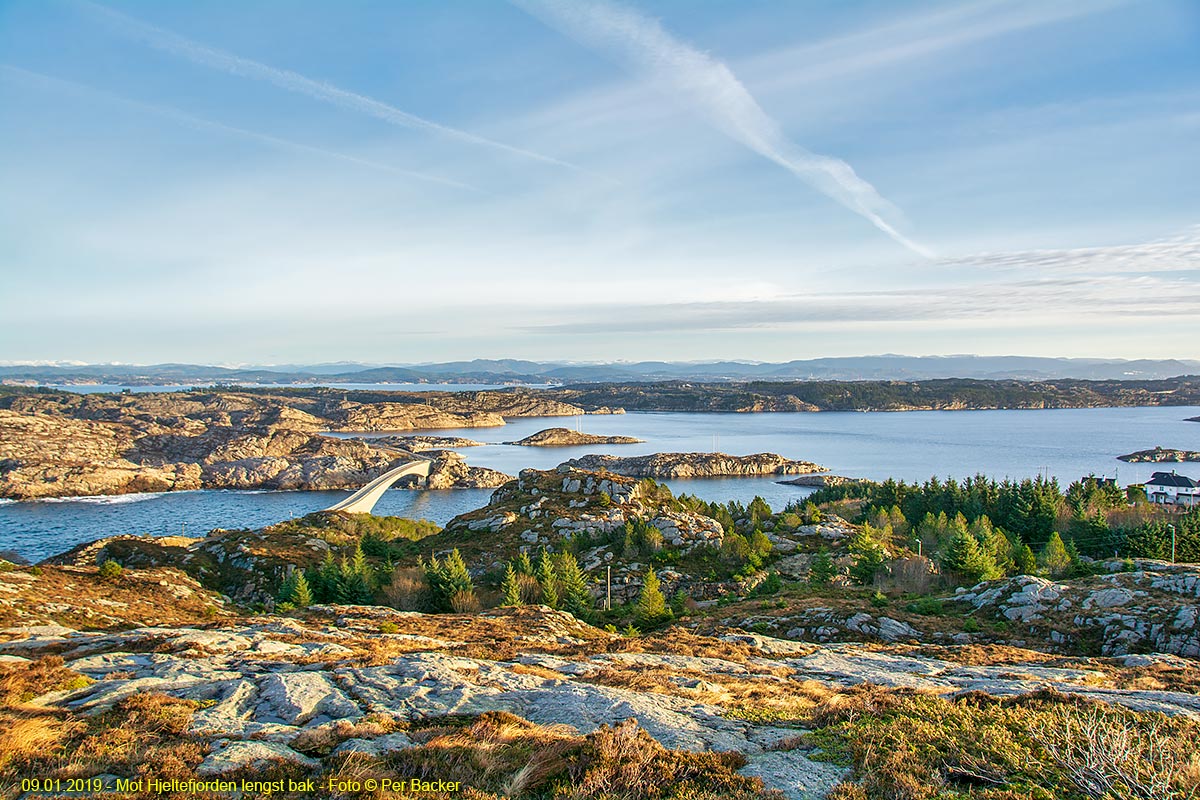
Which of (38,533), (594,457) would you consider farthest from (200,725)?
(594,457)

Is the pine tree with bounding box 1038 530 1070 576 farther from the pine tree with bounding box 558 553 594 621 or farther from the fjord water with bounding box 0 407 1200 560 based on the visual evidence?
the fjord water with bounding box 0 407 1200 560

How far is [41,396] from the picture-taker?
449ft

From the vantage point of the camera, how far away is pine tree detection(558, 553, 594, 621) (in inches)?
861

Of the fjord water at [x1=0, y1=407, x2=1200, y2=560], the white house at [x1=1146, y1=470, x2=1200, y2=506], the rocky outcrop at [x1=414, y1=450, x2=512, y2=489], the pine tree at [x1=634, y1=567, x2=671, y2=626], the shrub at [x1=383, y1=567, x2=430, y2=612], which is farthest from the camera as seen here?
the rocky outcrop at [x1=414, y1=450, x2=512, y2=489]

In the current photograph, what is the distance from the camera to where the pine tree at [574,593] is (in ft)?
71.7

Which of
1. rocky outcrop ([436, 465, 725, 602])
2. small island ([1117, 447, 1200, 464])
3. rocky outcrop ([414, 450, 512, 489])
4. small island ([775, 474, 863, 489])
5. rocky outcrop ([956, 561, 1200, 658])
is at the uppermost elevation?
rocky outcrop ([956, 561, 1200, 658])

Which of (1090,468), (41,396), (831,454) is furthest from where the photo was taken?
(41,396)

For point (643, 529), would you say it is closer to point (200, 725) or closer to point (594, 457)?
point (200, 725)

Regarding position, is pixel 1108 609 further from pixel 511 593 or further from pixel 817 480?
pixel 817 480

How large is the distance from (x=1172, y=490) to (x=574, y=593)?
63875 millimetres

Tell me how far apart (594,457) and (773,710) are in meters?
86.0

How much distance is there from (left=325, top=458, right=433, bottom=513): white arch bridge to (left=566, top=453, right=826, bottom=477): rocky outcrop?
837 inches

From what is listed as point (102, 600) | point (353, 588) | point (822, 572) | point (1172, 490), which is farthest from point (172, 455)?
point (1172, 490)

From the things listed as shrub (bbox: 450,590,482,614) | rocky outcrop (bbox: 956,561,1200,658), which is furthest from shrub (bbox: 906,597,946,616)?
shrub (bbox: 450,590,482,614)
